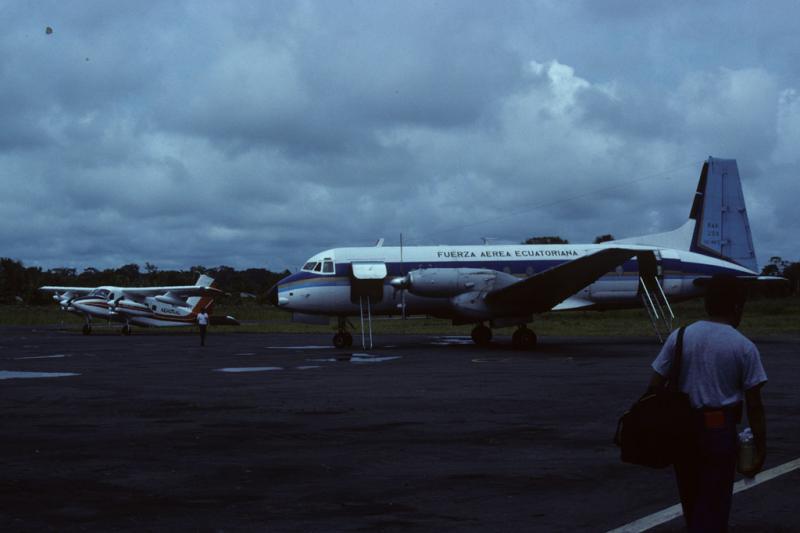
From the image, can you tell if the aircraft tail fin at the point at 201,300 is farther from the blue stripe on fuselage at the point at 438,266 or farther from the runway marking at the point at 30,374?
the runway marking at the point at 30,374

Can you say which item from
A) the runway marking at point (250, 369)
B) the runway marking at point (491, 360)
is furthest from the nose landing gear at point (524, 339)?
the runway marking at point (250, 369)

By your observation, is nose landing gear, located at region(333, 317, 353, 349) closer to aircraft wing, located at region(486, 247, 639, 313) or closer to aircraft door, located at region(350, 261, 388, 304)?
aircraft door, located at region(350, 261, 388, 304)

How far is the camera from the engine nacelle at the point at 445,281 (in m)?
31.8

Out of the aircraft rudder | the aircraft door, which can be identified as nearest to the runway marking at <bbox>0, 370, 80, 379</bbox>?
the aircraft door

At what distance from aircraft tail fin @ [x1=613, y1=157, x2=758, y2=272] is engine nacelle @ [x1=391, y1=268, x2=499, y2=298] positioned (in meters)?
9.02

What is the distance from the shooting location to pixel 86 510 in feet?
24.4

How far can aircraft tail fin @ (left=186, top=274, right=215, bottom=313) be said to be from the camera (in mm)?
56594

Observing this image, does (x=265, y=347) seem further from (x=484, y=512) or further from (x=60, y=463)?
(x=484, y=512)

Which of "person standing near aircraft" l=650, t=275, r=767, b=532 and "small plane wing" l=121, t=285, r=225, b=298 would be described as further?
"small plane wing" l=121, t=285, r=225, b=298

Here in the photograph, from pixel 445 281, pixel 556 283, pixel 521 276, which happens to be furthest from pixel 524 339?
pixel 445 281

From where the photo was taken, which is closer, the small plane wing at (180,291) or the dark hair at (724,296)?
the dark hair at (724,296)

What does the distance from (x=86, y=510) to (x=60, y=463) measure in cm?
257

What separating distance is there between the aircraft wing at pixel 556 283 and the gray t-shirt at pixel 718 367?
22470 mm

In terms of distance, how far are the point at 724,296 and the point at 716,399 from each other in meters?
0.68
